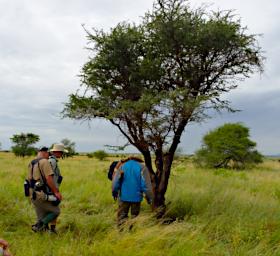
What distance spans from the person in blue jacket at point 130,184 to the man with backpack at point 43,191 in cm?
121

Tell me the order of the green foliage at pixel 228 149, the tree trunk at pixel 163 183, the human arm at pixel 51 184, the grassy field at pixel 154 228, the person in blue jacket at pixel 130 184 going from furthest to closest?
the green foliage at pixel 228 149 < the tree trunk at pixel 163 183 < the person in blue jacket at pixel 130 184 < the human arm at pixel 51 184 < the grassy field at pixel 154 228

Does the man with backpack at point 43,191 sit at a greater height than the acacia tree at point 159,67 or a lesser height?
lesser

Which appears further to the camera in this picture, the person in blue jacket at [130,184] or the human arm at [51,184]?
the person in blue jacket at [130,184]

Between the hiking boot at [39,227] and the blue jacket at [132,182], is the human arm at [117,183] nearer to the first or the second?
the blue jacket at [132,182]

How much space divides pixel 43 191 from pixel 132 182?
1.73 metres

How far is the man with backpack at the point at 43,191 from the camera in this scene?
7.55 meters

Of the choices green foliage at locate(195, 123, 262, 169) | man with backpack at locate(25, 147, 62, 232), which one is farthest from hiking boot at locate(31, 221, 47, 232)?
green foliage at locate(195, 123, 262, 169)

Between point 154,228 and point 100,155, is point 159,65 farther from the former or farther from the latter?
point 100,155

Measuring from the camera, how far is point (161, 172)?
33.1 ft

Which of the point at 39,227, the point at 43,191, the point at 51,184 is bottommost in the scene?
the point at 39,227

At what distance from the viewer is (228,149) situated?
109 feet

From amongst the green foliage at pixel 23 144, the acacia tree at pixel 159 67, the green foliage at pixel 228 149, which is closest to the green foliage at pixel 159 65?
the acacia tree at pixel 159 67

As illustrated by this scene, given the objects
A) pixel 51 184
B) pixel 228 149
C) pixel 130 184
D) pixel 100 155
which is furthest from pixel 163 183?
pixel 100 155

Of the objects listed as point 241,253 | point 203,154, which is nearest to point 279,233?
point 241,253
